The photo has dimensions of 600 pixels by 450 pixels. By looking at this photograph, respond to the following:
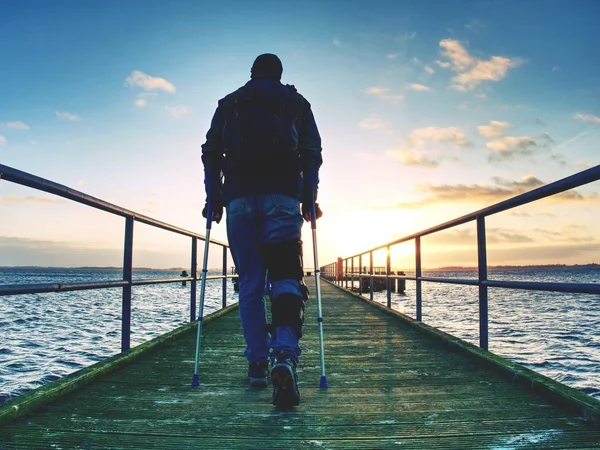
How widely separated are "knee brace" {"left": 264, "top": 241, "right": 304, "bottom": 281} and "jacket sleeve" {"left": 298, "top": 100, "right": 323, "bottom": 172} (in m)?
0.55

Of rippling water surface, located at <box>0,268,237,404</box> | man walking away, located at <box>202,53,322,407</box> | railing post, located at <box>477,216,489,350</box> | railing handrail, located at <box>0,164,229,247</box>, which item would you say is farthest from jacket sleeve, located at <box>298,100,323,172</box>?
rippling water surface, located at <box>0,268,237,404</box>

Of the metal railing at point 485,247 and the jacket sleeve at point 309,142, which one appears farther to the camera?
the jacket sleeve at point 309,142

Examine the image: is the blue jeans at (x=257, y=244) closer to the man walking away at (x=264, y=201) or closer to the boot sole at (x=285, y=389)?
the man walking away at (x=264, y=201)

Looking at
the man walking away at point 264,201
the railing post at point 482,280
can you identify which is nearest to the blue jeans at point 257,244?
the man walking away at point 264,201

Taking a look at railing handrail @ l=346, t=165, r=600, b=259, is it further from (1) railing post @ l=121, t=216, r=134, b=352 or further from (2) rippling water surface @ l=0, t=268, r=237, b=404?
(2) rippling water surface @ l=0, t=268, r=237, b=404

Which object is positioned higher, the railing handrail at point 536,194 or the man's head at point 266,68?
the man's head at point 266,68

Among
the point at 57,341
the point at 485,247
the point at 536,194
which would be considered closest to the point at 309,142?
the point at 536,194

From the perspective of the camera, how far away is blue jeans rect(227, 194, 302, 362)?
8.39 ft

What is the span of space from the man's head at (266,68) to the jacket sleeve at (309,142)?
0.86 feet

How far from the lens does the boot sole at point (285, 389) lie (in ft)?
7.14

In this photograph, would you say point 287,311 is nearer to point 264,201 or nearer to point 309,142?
point 264,201

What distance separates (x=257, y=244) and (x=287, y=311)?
0.44 m

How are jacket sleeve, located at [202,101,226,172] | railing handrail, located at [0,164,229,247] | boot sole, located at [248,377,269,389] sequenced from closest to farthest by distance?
railing handrail, located at [0,164,229,247] < boot sole, located at [248,377,269,389] < jacket sleeve, located at [202,101,226,172]

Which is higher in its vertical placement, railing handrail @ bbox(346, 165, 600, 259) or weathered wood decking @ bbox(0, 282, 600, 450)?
railing handrail @ bbox(346, 165, 600, 259)
